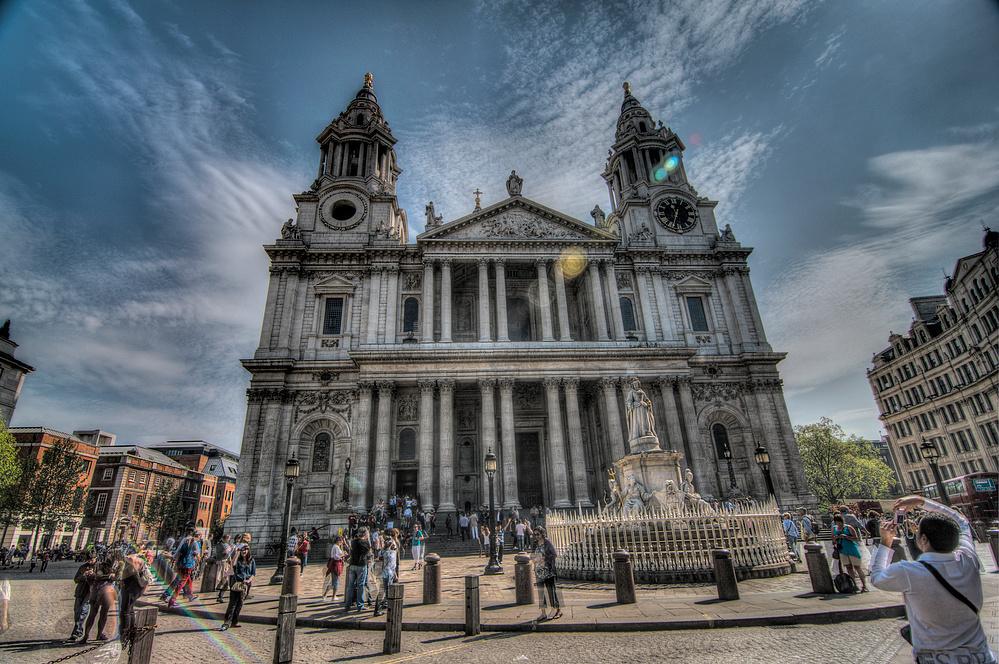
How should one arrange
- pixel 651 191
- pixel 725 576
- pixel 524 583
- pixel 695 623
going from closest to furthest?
pixel 695 623 → pixel 725 576 → pixel 524 583 → pixel 651 191

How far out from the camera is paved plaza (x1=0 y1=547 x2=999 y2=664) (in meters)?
6.71

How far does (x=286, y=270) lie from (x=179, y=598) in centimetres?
2413

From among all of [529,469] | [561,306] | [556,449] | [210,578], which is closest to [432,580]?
[210,578]

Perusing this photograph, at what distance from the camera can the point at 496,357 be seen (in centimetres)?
2866

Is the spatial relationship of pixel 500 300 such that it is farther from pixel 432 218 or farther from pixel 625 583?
pixel 625 583

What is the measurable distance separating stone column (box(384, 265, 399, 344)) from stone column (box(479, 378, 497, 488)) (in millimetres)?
7304

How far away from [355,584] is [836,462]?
62.4 m

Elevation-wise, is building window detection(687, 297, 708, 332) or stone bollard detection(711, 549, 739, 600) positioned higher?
building window detection(687, 297, 708, 332)

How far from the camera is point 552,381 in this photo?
28.6 m

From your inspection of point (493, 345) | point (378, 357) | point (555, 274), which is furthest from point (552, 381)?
point (378, 357)

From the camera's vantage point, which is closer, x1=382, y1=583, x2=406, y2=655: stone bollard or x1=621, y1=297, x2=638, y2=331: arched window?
x1=382, y1=583, x2=406, y2=655: stone bollard

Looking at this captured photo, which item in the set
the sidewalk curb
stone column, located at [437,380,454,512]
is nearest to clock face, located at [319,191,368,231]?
stone column, located at [437,380,454,512]

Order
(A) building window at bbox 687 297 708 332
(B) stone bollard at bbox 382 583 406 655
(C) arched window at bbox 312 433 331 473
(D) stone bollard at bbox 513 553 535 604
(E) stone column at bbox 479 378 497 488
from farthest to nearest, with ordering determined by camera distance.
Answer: (A) building window at bbox 687 297 708 332 < (C) arched window at bbox 312 433 331 473 < (E) stone column at bbox 479 378 497 488 < (D) stone bollard at bbox 513 553 535 604 < (B) stone bollard at bbox 382 583 406 655

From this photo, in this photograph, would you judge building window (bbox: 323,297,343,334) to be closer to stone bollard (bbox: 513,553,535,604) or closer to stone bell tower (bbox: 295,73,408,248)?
stone bell tower (bbox: 295,73,408,248)
